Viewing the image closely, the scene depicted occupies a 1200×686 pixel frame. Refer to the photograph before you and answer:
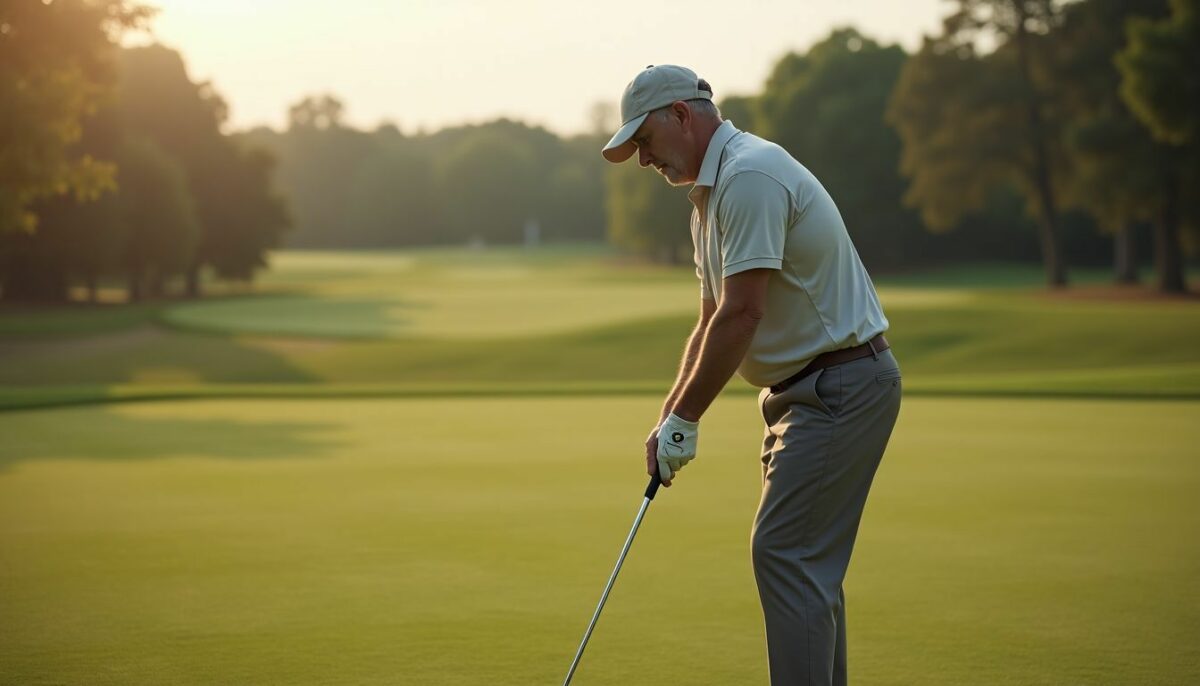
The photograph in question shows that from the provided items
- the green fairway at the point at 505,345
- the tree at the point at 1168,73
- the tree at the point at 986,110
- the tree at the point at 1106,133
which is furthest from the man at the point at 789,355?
the tree at the point at 986,110

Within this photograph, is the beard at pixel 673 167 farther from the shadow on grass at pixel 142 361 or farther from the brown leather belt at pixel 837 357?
the shadow on grass at pixel 142 361

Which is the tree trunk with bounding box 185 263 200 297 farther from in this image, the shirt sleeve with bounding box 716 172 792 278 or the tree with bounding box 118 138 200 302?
the shirt sleeve with bounding box 716 172 792 278

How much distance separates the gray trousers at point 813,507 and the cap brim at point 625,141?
832 mm

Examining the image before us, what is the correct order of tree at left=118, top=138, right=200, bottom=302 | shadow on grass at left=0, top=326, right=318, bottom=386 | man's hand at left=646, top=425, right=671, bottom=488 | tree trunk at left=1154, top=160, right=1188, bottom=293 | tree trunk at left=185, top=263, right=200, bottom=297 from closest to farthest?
man's hand at left=646, top=425, right=671, bottom=488
shadow on grass at left=0, top=326, right=318, bottom=386
tree trunk at left=1154, top=160, right=1188, bottom=293
tree at left=118, top=138, right=200, bottom=302
tree trunk at left=185, top=263, right=200, bottom=297

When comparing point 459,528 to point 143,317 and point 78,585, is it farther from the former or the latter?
point 143,317

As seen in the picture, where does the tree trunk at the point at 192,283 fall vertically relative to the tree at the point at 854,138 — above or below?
below

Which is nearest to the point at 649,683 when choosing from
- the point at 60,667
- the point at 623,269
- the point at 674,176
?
the point at 674,176

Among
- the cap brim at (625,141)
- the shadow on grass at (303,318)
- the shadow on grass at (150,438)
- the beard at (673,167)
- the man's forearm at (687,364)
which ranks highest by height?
the cap brim at (625,141)

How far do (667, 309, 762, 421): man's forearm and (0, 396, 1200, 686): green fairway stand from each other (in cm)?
108

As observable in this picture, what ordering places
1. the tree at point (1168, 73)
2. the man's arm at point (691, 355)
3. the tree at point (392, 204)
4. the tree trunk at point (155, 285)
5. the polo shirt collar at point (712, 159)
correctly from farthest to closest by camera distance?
the tree at point (392, 204) → the tree trunk at point (155, 285) → the tree at point (1168, 73) → the man's arm at point (691, 355) → the polo shirt collar at point (712, 159)

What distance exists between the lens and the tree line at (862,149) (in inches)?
954

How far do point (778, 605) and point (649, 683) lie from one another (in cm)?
73

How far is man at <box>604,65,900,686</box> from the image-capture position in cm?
367

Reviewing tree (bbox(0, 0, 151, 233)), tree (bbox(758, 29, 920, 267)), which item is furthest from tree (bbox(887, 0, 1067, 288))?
tree (bbox(0, 0, 151, 233))
